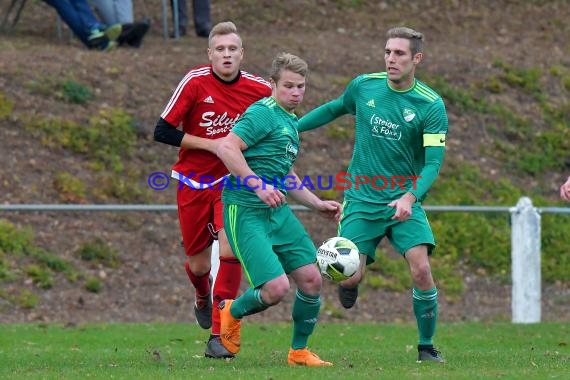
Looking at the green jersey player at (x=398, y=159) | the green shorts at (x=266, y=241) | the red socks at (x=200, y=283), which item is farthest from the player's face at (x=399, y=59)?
the red socks at (x=200, y=283)

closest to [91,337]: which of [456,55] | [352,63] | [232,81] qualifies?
[232,81]

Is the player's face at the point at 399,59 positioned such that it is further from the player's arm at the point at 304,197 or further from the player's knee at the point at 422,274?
the player's knee at the point at 422,274

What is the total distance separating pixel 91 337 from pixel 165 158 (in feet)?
16.6

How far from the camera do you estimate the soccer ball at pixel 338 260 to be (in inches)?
328

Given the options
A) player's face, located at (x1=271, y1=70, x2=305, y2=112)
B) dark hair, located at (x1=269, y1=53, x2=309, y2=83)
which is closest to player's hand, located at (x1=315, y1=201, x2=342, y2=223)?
player's face, located at (x1=271, y1=70, x2=305, y2=112)

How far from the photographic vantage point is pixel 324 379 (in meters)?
7.45

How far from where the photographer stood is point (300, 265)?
8391 mm

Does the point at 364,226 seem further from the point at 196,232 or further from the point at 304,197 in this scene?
the point at 196,232

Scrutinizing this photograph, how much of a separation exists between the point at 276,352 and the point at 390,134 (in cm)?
239

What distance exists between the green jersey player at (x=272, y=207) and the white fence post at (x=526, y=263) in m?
5.47

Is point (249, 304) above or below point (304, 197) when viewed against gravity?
below

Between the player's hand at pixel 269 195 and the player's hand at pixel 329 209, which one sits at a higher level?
the player's hand at pixel 269 195

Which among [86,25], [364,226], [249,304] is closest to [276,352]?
[364,226]

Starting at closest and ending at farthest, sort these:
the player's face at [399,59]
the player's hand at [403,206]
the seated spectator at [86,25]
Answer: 1. the player's hand at [403,206]
2. the player's face at [399,59]
3. the seated spectator at [86,25]
